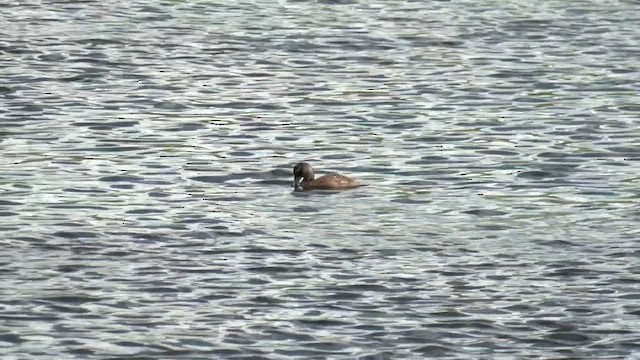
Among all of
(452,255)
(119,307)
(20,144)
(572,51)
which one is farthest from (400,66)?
(119,307)

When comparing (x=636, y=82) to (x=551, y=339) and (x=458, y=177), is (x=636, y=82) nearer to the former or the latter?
(x=458, y=177)

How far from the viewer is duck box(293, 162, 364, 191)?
24.6 m

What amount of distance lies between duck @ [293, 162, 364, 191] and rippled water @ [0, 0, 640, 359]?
164 millimetres

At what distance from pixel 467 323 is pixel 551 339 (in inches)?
31.1

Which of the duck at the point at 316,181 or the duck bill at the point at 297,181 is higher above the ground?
the duck at the point at 316,181

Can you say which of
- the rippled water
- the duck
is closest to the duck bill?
the duck

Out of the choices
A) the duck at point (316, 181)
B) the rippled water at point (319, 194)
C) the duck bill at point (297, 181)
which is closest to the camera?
the rippled water at point (319, 194)

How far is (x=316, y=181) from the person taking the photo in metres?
24.7

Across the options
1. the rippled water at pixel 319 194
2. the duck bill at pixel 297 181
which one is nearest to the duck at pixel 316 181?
the duck bill at pixel 297 181

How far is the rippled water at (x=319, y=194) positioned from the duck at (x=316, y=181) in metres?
0.16

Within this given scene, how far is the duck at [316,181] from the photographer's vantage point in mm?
24562

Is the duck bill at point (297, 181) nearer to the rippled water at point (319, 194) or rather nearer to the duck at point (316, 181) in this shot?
the duck at point (316, 181)

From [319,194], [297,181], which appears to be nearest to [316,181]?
[319,194]

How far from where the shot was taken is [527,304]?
19297mm
